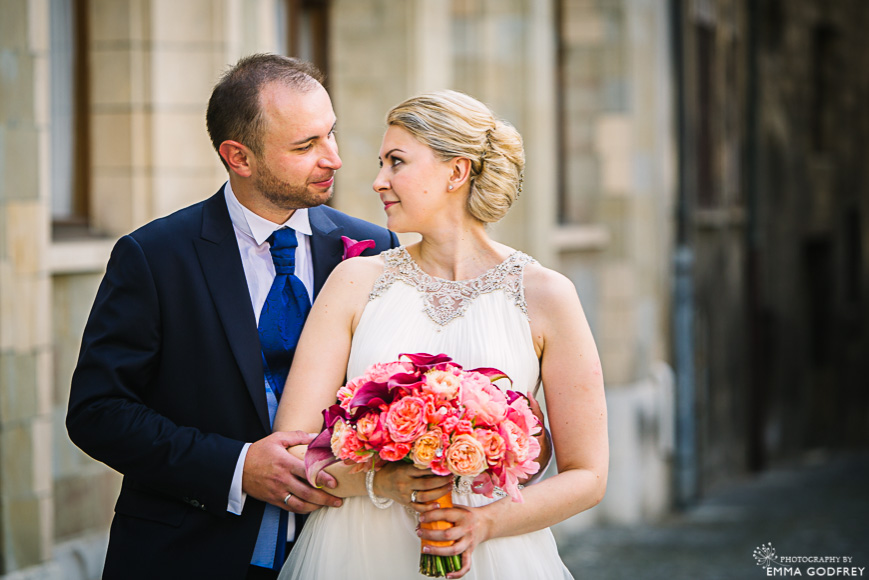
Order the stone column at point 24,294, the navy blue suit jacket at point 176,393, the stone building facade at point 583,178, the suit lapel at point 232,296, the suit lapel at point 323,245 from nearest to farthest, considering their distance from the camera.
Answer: the navy blue suit jacket at point 176,393 < the suit lapel at point 232,296 < the suit lapel at point 323,245 < the stone column at point 24,294 < the stone building facade at point 583,178

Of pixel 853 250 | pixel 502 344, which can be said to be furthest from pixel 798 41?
pixel 502 344

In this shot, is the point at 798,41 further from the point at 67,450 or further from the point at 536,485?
the point at 536,485

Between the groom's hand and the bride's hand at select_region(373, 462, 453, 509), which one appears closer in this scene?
the bride's hand at select_region(373, 462, 453, 509)

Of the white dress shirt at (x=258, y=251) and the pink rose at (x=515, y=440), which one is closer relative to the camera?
the pink rose at (x=515, y=440)

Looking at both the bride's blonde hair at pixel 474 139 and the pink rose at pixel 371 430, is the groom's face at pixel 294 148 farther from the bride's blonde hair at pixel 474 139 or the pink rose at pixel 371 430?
the pink rose at pixel 371 430

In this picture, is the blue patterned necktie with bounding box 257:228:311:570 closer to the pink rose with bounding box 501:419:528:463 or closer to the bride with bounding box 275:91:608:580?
the bride with bounding box 275:91:608:580

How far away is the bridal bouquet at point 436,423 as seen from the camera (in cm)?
288

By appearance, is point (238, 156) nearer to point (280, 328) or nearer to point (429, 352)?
point (280, 328)

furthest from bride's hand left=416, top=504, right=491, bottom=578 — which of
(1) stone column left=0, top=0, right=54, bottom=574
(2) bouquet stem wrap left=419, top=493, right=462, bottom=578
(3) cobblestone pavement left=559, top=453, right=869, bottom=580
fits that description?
(3) cobblestone pavement left=559, top=453, right=869, bottom=580

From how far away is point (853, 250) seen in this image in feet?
74.2

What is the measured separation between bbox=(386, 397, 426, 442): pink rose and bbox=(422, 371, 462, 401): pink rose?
4 cm

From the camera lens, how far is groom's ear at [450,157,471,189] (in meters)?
3.47

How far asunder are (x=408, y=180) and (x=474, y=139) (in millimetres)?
220

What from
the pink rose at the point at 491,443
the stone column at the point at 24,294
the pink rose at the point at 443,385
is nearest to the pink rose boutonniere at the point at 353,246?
the pink rose at the point at 443,385
